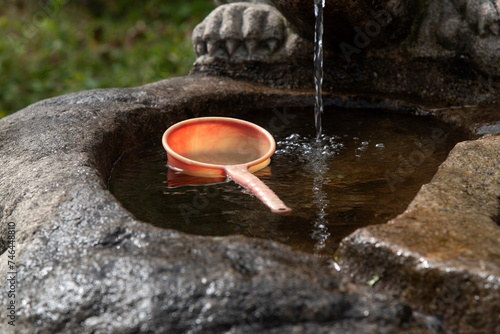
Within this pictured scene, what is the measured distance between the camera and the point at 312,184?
7.03ft

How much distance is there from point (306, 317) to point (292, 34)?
7.43 feet

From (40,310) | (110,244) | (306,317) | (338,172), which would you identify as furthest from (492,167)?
(40,310)

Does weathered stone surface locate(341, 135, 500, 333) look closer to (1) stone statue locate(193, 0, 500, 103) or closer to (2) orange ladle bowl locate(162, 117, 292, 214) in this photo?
(2) orange ladle bowl locate(162, 117, 292, 214)

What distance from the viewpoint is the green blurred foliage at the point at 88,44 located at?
6.10m

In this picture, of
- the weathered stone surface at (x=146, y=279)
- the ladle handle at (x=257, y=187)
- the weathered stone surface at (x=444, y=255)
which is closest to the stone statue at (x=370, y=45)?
the ladle handle at (x=257, y=187)

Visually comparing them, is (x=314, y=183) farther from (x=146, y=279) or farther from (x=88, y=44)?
(x=88, y=44)

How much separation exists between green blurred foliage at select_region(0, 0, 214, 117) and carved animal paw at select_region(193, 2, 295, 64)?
2784mm

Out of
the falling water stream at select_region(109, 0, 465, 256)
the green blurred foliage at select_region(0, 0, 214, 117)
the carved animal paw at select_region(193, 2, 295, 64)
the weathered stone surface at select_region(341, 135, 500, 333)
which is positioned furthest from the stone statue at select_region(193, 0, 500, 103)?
the green blurred foliage at select_region(0, 0, 214, 117)

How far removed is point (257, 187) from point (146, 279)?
67 cm

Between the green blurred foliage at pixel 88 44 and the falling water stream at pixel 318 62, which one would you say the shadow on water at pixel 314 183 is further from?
the green blurred foliage at pixel 88 44

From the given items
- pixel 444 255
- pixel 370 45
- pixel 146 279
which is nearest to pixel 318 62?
pixel 370 45

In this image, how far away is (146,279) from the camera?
137 centimetres

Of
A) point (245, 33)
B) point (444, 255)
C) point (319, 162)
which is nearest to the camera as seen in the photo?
point (444, 255)

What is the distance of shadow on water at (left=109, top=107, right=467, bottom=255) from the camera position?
5.96 ft
